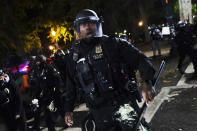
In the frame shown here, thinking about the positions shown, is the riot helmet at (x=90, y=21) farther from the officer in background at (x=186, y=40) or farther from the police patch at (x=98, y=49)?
the officer in background at (x=186, y=40)

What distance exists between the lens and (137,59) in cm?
262

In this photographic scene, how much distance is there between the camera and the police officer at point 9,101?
447cm

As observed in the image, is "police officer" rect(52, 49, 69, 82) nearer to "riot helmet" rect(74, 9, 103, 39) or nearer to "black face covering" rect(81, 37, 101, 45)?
"riot helmet" rect(74, 9, 103, 39)

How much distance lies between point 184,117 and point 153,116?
25.3 inches

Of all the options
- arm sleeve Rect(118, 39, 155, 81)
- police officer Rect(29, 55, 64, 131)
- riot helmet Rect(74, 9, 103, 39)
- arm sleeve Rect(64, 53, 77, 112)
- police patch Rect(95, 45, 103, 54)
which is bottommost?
police officer Rect(29, 55, 64, 131)

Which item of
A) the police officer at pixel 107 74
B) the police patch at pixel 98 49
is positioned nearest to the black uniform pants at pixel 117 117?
the police officer at pixel 107 74

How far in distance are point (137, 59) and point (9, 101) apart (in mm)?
2786

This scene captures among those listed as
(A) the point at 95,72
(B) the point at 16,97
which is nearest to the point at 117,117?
(A) the point at 95,72

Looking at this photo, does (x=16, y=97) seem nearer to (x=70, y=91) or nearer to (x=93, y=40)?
(x=70, y=91)

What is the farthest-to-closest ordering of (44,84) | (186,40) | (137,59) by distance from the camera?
1. (186,40)
2. (44,84)
3. (137,59)

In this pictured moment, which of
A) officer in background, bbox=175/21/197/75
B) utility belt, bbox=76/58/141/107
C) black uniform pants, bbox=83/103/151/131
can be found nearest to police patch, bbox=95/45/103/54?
utility belt, bbox=76/58/141/107

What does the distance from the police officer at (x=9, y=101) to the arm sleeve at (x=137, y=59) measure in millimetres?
2541

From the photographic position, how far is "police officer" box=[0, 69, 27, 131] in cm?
447

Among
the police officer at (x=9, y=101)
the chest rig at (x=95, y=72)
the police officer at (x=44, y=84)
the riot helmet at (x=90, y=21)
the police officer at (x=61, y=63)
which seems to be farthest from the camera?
the police officer at (x=61, y=63)
